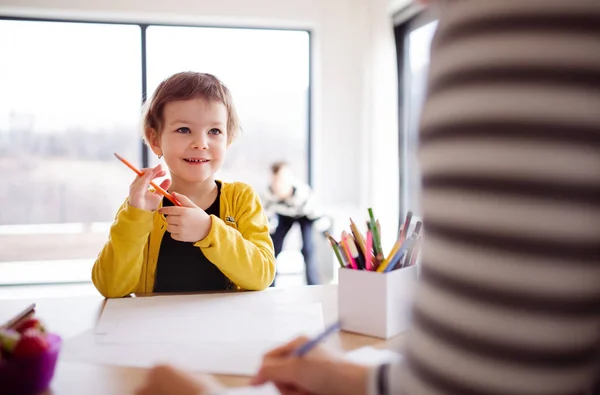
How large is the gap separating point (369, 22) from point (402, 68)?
0.49 metres

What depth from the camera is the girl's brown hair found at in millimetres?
1225

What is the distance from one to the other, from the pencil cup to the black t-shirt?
0.48m

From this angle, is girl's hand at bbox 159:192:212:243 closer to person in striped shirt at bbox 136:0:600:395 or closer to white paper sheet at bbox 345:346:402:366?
white paper sheet at bbox 345:346:402:366

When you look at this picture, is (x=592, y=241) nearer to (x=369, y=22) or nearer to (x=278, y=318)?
(x=278, y=318)

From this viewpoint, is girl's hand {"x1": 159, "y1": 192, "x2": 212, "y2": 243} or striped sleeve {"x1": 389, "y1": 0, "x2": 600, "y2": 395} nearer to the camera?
striped sleeve {"x1": 389, "y1": 0, "x2": 600, "y2": 395}

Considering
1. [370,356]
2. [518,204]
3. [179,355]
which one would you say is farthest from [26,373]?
[518,204]

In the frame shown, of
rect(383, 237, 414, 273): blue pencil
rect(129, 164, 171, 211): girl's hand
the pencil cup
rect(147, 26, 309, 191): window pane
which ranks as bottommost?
the pencil cup

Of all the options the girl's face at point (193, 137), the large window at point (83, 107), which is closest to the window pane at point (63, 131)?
the large window at point (83, 107)

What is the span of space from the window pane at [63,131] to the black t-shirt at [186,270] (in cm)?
299

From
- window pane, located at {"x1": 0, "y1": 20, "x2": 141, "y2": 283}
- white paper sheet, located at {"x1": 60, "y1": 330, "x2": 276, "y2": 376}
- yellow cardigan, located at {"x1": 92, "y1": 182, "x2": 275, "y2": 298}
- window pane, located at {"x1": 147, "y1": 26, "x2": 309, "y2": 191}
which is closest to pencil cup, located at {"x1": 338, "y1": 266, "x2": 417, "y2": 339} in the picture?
white paper sheet, located at {"x1": 60, "y1": 330, "x2": 276, "y2": 376}

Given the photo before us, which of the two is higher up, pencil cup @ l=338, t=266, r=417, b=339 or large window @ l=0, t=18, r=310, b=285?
large window @ l=0, t=18, r=310, b=285

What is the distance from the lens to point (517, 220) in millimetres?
332

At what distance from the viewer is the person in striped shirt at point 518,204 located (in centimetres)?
33

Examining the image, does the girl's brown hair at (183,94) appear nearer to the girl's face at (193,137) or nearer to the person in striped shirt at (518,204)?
the girl's face at (193,137)
